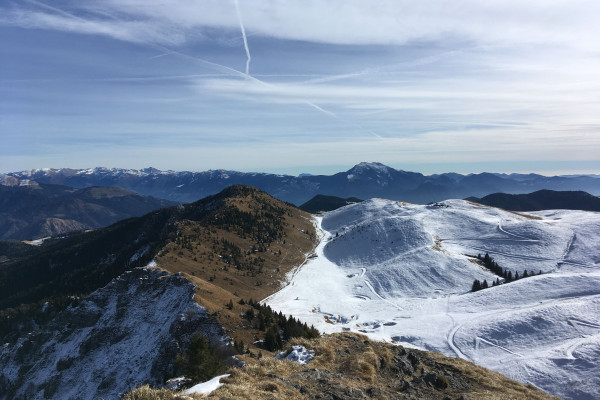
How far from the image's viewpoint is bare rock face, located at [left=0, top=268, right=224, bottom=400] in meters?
38.4

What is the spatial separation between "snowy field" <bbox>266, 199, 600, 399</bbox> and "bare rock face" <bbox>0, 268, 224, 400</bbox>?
2715 cm

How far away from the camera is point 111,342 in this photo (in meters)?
45.4

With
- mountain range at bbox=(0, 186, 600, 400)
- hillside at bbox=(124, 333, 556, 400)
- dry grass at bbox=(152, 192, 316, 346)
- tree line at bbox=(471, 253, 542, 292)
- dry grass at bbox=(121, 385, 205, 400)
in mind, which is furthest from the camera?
tree line at bbox=(471, 253, 542, 292)

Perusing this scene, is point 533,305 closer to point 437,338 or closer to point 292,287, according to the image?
point 437,338

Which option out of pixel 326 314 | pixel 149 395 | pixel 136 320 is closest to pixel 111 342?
pixel 136 320

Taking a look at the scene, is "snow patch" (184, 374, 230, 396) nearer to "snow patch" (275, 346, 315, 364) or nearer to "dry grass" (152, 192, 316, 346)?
"snow patch" (275, 346, 315, 364)

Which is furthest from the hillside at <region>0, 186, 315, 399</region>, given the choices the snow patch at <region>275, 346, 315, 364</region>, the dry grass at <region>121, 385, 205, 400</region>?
the dry grass at <region>121, 385, 205, 400</region>

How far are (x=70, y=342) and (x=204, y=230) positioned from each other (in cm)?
4893

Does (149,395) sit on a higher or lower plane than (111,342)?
higher

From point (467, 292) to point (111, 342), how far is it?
72.0 metres

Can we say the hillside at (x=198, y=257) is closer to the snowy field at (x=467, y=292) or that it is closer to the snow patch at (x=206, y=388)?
the snowy field at (x=467, y=292)

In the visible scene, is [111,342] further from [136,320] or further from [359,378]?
[359,378]

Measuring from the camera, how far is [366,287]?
278ft

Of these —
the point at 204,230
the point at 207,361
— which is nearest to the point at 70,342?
the point at 207,361
